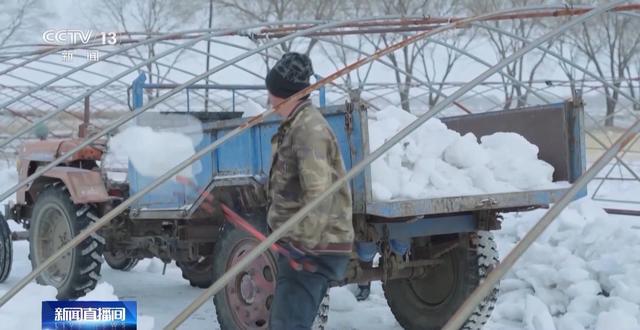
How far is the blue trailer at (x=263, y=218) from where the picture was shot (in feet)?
17.9

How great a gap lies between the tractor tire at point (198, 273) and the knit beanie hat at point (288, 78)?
14.1 feet

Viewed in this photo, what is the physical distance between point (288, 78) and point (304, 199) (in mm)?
533

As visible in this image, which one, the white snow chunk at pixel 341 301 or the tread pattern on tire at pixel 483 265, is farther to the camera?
the white snow chunk at pixel 341 301

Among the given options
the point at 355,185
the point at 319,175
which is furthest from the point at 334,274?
the point at 355,185

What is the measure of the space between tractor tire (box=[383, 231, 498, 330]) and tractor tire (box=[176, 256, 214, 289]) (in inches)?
79.1

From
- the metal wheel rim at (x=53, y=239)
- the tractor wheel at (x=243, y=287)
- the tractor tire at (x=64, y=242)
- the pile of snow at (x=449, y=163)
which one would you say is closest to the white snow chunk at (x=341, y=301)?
the tractor wheel at (x=243, y=287)

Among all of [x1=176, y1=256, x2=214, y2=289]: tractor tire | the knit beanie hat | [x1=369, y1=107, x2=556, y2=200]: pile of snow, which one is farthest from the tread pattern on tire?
[x1=176, y1=256, x2=214, y2=289]: tractor tire

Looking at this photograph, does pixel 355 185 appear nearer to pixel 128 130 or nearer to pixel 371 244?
pixel 371 244

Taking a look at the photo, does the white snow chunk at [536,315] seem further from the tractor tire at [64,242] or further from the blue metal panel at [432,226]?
the tractor tire at [64,242]

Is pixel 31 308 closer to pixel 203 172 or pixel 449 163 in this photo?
pixel 203 172

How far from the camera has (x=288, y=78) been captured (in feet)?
13.2

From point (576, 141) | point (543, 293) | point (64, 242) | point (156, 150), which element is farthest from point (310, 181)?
point (64, 242)

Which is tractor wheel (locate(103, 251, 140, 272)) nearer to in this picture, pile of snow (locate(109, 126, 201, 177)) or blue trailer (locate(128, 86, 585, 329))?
pile of snow (locate(109, 126, 201, 177))

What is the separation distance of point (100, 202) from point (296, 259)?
3.79 metres
